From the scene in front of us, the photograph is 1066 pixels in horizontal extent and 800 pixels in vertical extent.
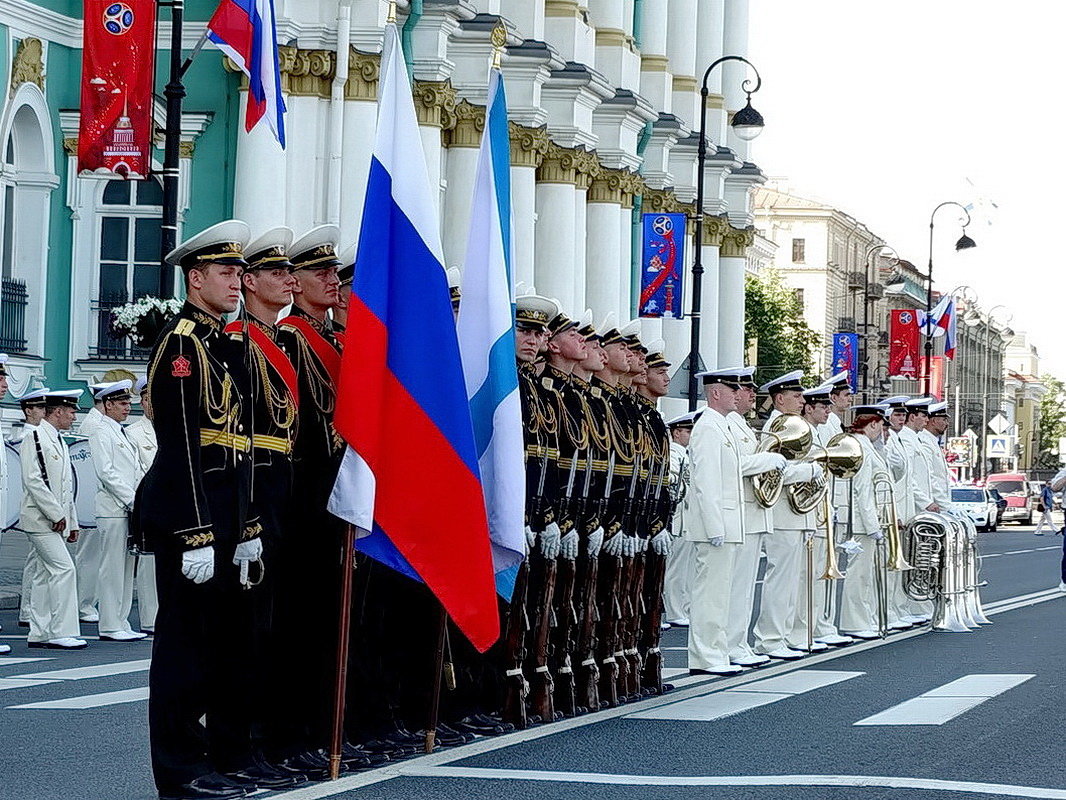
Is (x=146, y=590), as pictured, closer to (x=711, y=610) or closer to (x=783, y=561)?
(x=783, y=561)

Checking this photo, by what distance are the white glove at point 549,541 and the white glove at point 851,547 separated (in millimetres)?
8194

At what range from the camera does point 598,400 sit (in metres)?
12.7

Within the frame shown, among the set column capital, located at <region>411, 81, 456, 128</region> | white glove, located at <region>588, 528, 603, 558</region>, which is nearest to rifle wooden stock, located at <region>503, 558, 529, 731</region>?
white glove, located at <region>588, 528, 603, 558</region>

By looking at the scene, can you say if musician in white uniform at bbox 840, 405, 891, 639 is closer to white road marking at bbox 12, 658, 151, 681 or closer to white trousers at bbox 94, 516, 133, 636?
white trousers at bbox 94, 516, 133, 636

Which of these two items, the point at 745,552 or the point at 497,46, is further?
the point at 745,552

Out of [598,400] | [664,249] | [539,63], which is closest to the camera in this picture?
[598,400]

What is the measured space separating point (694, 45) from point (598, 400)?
3864 centimetres

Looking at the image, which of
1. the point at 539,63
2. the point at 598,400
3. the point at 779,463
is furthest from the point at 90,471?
the point at 539,63

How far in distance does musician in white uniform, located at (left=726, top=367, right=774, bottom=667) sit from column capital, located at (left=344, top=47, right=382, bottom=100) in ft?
53.7

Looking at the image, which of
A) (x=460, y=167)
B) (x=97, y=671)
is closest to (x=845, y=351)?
(x=460, y=167)

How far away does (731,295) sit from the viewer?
53656mm

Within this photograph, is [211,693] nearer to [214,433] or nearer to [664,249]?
[214,433]

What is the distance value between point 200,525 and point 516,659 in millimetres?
3272

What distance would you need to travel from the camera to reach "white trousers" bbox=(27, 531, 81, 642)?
16953 millimetres
